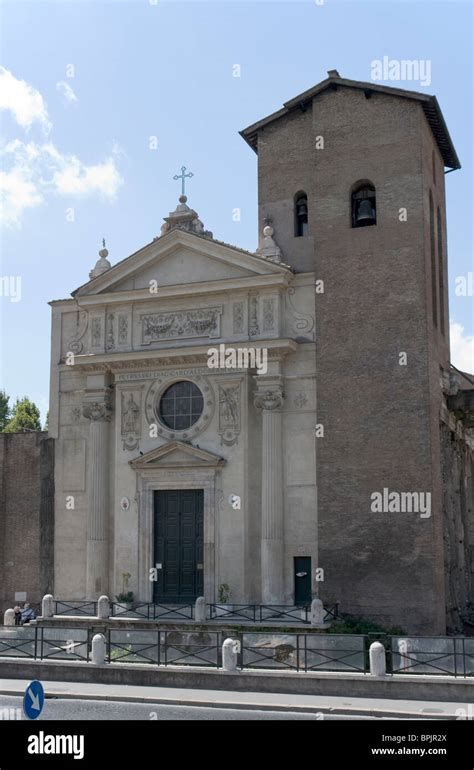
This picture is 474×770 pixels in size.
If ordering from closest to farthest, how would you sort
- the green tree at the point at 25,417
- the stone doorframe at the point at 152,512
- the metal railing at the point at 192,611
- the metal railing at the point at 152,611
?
the metal railing at the point at 192,611 → the metal railing at the point at 152,611 → the stone doorframe at the point at 152,512 → the green tree at the point at 25,417

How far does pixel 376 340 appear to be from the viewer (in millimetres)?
29312

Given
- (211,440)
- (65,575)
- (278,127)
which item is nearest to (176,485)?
(211,440)

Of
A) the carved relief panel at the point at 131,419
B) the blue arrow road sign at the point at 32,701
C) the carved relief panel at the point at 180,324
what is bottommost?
the blue arrow road sign at the point at 32,701

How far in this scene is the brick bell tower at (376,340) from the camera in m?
28.0

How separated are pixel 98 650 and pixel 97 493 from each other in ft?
34.4

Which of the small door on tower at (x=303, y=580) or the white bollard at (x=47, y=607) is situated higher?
the small door on tower at (x=303, y=580)

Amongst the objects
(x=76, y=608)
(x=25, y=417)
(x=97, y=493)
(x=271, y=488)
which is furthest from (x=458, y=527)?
(x=25, y=417)

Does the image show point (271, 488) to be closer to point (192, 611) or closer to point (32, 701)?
point (192, 611)

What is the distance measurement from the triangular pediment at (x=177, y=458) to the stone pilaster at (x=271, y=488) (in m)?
1.61

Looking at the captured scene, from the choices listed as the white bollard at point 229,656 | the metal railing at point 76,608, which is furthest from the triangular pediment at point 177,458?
the white bollard at point 229,656

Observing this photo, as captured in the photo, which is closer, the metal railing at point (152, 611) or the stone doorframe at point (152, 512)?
the metal railing at point (152, 611)

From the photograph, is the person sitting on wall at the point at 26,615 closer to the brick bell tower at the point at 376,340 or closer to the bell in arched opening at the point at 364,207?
the brick bell tower at the point at 376,340
